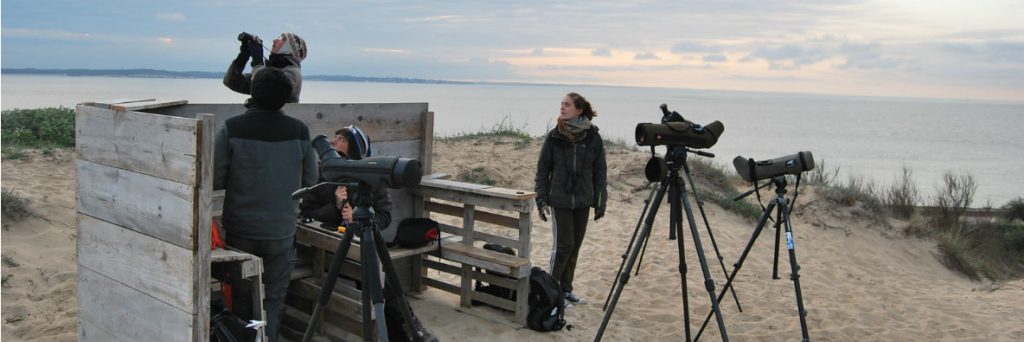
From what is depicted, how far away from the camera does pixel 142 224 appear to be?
336cm

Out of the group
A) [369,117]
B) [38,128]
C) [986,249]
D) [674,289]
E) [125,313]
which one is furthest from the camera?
[986,249]

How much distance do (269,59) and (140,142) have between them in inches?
57.0

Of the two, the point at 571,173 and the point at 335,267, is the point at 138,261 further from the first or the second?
the point at 571,173

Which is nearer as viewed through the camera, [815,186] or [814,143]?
[815,186]

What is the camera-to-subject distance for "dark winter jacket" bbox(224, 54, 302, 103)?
455 centimetres

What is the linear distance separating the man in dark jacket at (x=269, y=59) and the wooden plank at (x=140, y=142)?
1007 millimetres

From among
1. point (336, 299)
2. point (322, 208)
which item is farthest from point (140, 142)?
point (322, 208)

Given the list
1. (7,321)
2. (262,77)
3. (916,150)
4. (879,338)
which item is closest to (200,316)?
(262,77)

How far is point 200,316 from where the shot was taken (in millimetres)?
3209

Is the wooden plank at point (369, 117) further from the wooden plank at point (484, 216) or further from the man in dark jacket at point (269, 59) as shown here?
the wooden plank at point (484, 216)

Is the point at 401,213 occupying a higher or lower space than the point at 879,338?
higher

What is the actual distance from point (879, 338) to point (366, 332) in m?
4.12

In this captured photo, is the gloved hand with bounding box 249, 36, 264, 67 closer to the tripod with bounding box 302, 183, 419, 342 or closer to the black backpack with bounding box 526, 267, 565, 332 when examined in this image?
the tripod with bounding box 302, 183, 419, 342

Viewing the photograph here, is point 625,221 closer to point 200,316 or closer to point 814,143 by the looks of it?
point 200,316
